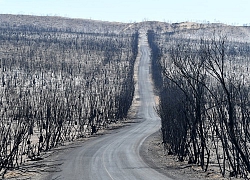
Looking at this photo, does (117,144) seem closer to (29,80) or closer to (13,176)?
(13,176)

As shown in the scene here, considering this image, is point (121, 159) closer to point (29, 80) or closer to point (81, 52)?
point (29, 80)

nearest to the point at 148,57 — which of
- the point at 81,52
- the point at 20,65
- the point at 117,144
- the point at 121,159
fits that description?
the point at 81,52

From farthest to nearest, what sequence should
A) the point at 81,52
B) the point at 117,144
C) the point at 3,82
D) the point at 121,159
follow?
the point at 81,52 → the point at 3,82 → the point at 117,144 → the point at 121,159

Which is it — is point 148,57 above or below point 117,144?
above

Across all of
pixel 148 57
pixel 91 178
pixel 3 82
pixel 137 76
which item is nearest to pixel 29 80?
pixel 3 82

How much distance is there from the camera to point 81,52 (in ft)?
572

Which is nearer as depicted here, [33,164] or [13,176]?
[13,176]

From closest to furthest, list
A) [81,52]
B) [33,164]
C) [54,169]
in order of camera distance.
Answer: [54,169] → [33,164] → [81,52]

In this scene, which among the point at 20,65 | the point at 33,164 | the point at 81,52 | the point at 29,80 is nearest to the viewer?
the point at 33,164

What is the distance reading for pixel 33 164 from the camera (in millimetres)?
28359

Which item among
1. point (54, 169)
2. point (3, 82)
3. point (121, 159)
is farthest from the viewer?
point (3, 82)

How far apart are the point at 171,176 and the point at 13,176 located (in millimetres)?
8848

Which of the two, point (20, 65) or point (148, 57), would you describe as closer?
point (20, 65)

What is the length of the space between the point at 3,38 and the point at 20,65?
52837mm
